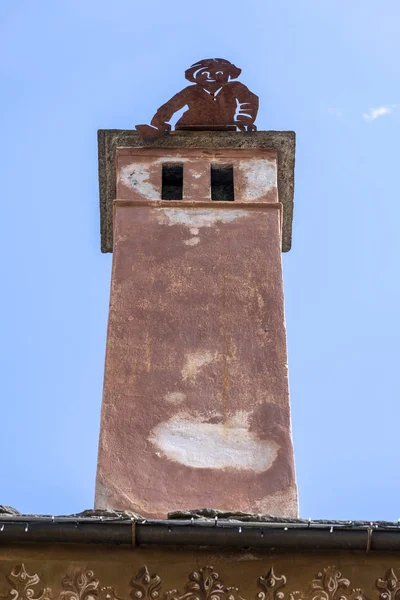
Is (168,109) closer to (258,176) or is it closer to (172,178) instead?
(172,178)

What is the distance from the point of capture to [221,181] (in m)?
12.6

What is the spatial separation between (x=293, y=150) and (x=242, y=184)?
2.58 feet

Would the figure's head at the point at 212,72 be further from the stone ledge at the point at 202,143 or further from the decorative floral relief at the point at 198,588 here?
the decorative floral relief at the point at 198,588

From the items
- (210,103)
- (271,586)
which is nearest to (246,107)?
(210,103)

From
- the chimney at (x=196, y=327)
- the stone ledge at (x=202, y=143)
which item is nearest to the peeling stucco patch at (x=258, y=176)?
the chimney at (x=196, y=327)

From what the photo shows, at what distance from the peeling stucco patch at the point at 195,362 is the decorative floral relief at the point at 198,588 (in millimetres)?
3023

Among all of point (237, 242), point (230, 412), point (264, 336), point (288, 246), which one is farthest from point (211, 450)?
point (288, 246)

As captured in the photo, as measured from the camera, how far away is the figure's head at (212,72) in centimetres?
1351

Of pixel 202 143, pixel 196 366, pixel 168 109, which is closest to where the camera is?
pixel 196 366

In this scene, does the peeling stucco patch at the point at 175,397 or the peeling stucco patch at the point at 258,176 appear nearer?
the peeling stucco patch at the point at 175,397

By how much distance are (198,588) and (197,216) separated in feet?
16.3

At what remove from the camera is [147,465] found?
9.63 meters

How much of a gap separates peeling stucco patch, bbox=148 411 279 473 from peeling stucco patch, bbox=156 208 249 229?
2248 mm

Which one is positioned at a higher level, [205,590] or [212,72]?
[212,72]
